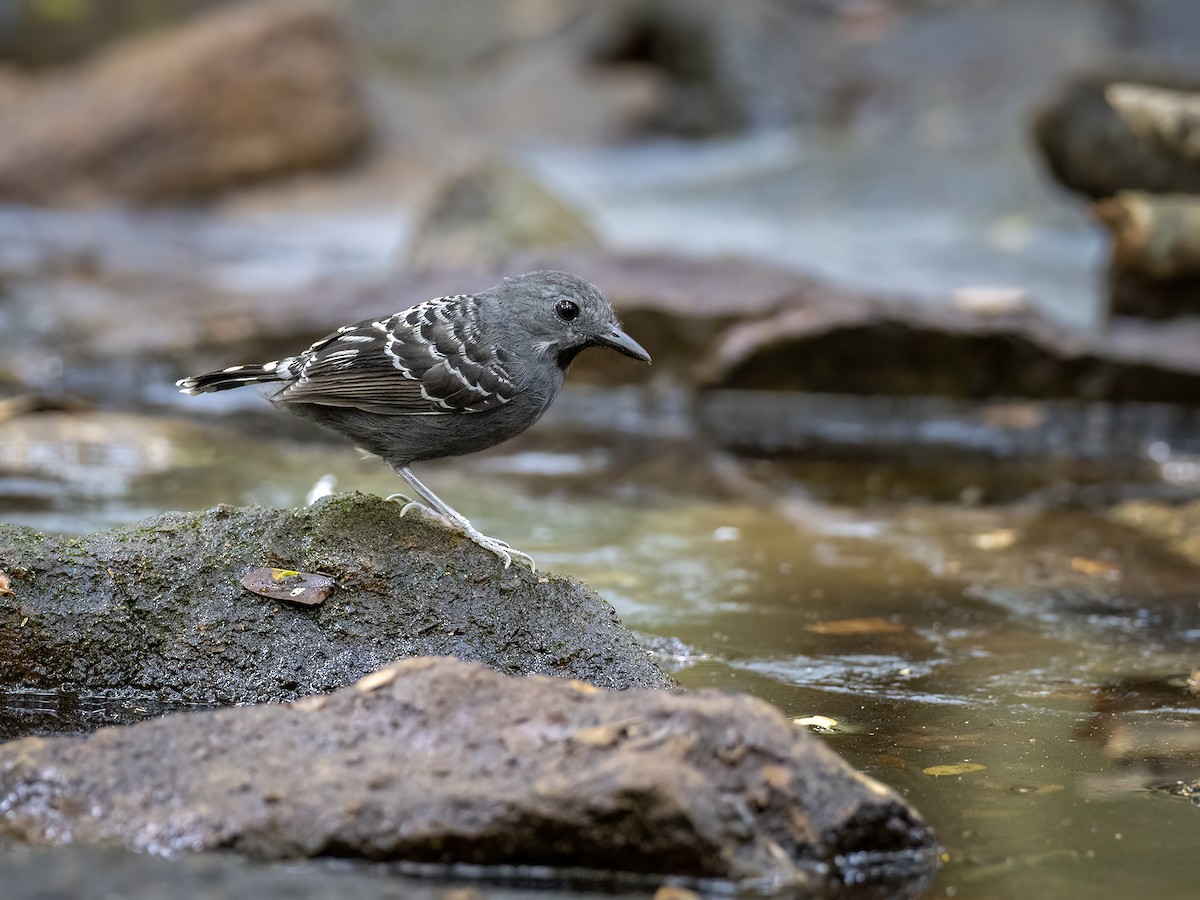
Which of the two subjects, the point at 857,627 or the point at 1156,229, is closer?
the point at 857,627

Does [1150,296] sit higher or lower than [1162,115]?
lower

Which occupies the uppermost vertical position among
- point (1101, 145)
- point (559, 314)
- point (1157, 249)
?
point (559, 314)

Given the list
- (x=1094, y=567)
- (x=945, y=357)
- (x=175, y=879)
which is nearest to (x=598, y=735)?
(x=175, y=879)

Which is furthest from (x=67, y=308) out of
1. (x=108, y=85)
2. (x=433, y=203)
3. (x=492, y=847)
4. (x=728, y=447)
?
(x=492, y=847)

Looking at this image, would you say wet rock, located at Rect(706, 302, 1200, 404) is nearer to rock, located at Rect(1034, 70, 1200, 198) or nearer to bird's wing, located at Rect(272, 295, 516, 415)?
rock, located at Rect(1034, 70, 1200, 198)

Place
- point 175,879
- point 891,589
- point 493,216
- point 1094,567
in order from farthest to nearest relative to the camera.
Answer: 1. point 493,216
2. point 1094,567
3. point 891,589
4. point 175,879

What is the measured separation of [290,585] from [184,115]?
13.2 m

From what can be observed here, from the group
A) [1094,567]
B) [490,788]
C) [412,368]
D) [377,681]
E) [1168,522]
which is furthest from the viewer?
[1168,522]

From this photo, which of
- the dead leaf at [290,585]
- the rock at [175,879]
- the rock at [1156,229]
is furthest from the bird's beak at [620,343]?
the rock at [1156,229]

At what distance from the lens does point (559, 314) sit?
4324mm

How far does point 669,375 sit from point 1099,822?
6.31 metres

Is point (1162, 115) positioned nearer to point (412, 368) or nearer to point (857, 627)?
point (857, 627)

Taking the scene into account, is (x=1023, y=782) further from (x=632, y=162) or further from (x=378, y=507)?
(x=632, y=162)

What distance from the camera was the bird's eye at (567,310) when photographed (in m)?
4.31
